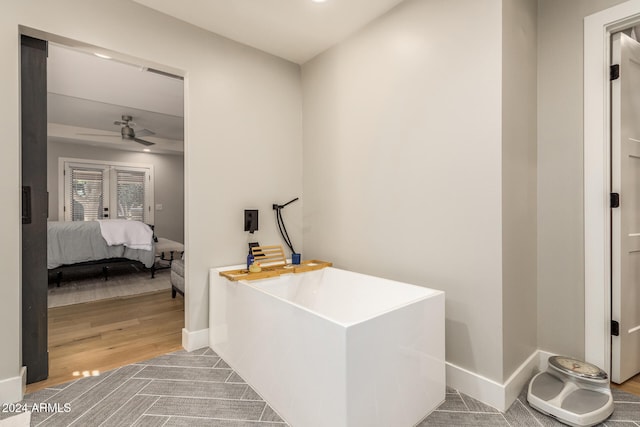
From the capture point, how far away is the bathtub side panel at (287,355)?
49.2 inches

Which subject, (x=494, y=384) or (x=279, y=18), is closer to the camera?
(x=494, y=384)

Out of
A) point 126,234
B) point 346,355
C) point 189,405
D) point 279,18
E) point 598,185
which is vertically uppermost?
point 279,18

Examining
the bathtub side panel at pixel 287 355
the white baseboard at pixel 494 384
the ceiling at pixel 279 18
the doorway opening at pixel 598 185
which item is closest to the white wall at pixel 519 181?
the white baseboard at pixel 494 384

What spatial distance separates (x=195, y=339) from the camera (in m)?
2.35

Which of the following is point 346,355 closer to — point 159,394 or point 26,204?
point 159,394

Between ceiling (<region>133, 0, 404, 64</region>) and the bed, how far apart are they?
11.5 feet

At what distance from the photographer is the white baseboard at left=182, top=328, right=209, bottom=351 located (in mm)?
2328

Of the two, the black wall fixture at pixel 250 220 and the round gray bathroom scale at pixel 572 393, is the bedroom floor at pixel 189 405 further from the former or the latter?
the black wall fixture at pixel 250 220

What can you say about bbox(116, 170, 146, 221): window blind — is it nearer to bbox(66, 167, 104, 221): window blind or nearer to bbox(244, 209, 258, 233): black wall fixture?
bbox(66, 167, 104, 221): window blind

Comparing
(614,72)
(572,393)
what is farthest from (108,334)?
(614,72)

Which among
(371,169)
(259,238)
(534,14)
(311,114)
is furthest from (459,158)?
(259,238)

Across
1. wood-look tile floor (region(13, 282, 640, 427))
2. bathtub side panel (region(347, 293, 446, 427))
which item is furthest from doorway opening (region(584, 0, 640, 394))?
bathtub side panel (region(347, 293, 446, 427))

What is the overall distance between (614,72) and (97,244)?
225 inches

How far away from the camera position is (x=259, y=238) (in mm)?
2738
